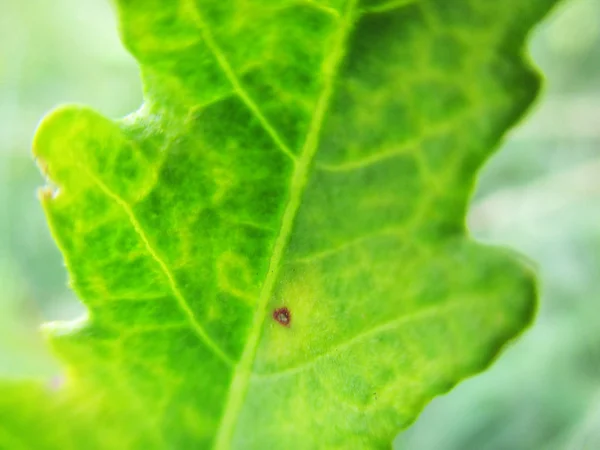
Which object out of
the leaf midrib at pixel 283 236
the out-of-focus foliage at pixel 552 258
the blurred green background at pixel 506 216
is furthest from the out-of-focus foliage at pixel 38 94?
the leaf midrib at pixel 283 236

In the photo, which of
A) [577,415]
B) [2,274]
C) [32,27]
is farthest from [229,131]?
[32,27]

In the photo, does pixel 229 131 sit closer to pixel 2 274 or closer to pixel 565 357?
pixel 565 357

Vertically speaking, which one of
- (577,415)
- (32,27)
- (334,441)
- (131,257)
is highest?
(131,257)

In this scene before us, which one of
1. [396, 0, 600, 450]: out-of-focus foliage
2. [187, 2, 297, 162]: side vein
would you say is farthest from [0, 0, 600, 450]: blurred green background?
[187, 2, 297, 162]: side vein

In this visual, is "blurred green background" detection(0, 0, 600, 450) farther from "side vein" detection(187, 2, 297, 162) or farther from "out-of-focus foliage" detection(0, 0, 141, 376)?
"side vein" detection(187, 2, 297, 162)

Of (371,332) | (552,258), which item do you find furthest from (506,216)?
(371,332)

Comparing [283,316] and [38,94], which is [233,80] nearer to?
[283,316]

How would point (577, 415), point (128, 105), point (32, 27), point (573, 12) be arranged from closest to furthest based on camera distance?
point (577, 415) → point (573, 12) → point (128, 105) → point (32, 27)
